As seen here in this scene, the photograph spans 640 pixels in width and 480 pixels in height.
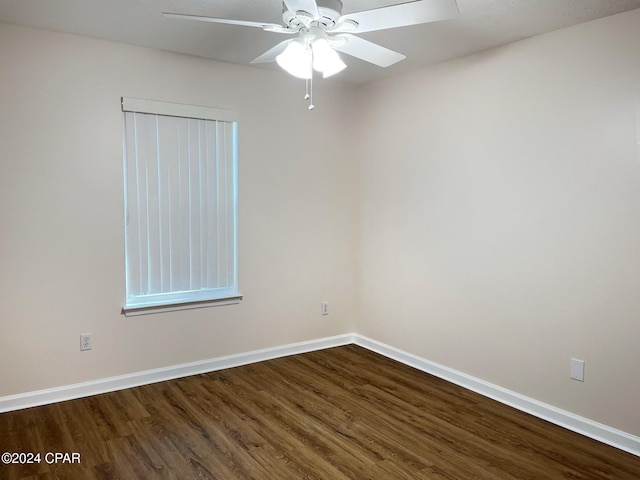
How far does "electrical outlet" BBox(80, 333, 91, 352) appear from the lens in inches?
131

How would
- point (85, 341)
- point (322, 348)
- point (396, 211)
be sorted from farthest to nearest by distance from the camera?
point (322, 348), point (396, 211), point (85, 341)

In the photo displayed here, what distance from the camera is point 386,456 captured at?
261 cm

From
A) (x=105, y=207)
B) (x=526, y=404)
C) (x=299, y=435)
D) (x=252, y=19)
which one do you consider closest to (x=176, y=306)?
(x=105, y=207)

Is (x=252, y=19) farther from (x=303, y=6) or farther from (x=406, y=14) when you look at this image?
(x=406, y=14)

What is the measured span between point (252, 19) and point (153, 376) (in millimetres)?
2576

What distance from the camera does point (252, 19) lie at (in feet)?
Result: 9.27

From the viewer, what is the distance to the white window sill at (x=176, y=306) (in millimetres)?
3486

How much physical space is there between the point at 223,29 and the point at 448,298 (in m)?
2.49

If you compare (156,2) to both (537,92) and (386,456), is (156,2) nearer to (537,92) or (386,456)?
(537,92)

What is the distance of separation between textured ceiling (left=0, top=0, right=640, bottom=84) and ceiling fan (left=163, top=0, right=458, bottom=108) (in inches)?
12.2

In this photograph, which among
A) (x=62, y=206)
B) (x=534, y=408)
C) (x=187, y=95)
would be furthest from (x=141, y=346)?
(x=534, y=408)

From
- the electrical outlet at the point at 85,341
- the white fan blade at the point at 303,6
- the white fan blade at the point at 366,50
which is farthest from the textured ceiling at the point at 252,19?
the electrical outlet at the point at 85,341

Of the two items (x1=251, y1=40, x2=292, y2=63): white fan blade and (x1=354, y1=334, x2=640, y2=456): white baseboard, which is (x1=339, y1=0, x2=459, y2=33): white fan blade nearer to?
(x1=251, y1=40, x2=292, y2=63): white fan blade

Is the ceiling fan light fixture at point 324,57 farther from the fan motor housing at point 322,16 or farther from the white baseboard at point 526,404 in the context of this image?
the white baseboard at point 526,404
